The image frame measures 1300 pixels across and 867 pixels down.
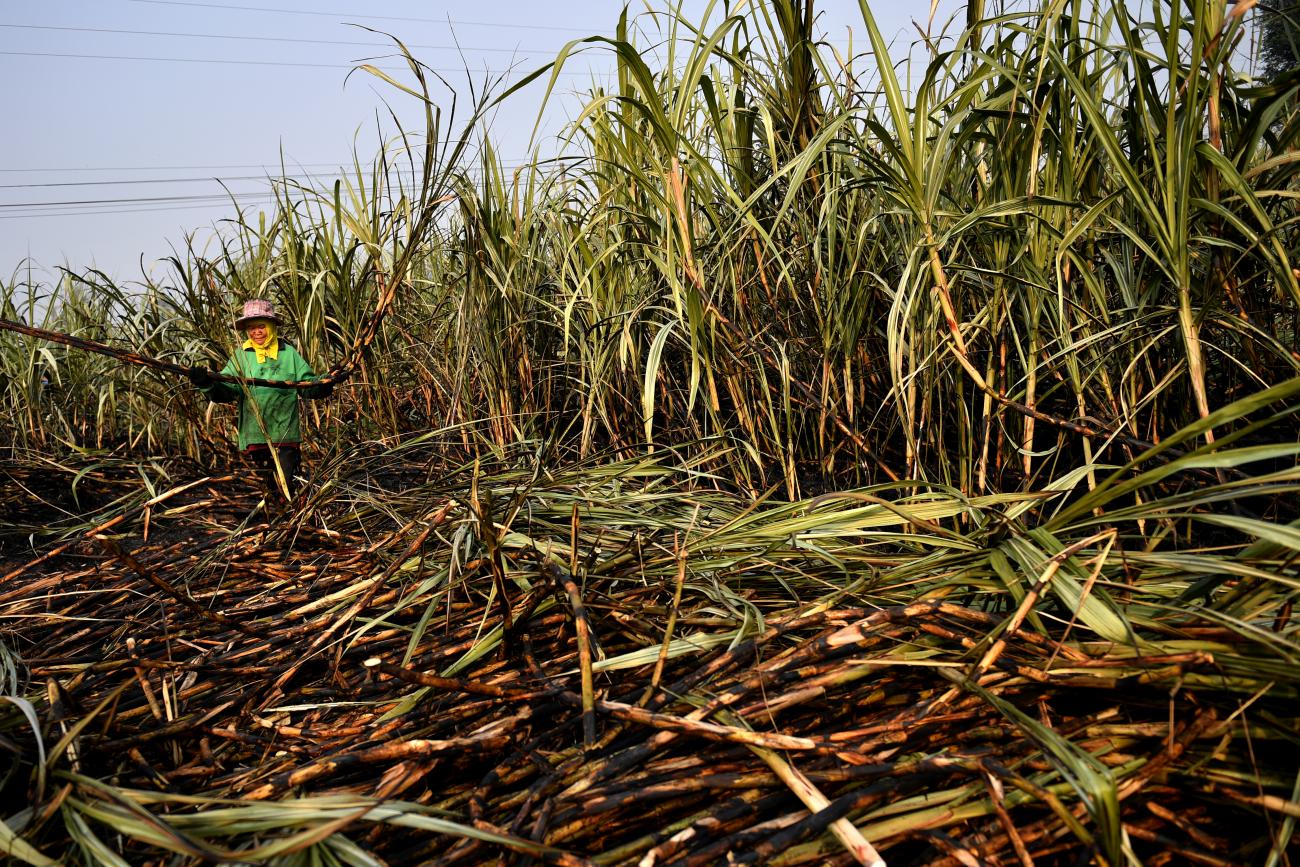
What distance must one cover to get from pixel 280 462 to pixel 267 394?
0.31m

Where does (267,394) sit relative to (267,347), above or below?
below

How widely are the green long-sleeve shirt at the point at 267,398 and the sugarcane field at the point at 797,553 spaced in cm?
2

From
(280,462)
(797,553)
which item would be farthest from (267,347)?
(797,553)

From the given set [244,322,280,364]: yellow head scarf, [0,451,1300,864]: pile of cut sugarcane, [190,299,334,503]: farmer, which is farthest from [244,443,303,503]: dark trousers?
[0,451,1300,864]: pile of cut sugarcane

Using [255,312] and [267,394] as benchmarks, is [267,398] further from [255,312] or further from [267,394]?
[255,312]

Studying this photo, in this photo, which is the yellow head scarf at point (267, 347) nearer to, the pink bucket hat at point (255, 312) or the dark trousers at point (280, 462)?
the pink bucket hat at point (255, 312)

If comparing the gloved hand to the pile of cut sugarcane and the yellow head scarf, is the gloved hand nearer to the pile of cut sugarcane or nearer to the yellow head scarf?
the yellow head scarf

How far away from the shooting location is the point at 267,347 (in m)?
2.44

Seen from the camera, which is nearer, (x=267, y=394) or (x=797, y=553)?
(x=797, y=553)

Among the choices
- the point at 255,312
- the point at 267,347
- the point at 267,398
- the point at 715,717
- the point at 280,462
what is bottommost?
the point at 715,717

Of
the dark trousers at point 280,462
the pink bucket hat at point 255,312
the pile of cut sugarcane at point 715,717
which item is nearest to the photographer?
the pile of cut sugarcane at point 715,717

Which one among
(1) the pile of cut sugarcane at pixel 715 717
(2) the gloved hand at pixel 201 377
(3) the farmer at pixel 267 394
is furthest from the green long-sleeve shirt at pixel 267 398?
(1) the pile of cut sugarcane at pixel 715 717

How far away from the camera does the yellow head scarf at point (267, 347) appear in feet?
7.93

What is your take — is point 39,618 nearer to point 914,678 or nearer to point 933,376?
point 914,678
